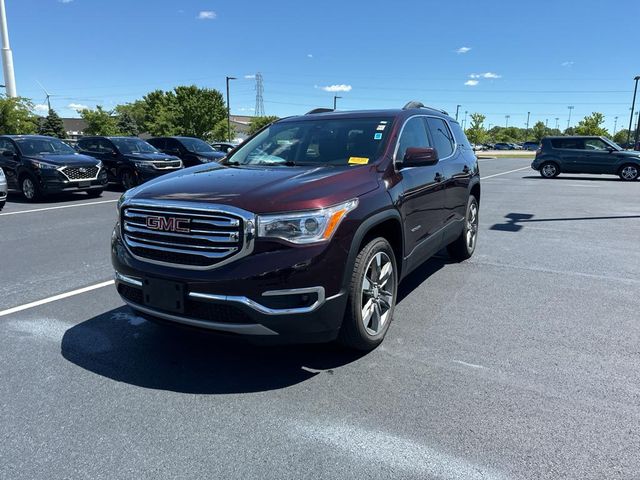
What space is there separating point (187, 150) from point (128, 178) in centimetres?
319

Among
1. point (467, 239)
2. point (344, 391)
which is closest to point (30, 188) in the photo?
point (467, 239)

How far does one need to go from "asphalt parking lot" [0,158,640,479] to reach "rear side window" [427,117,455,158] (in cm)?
148

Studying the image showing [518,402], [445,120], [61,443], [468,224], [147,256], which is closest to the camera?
[61,443]

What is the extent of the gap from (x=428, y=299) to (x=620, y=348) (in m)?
1.68

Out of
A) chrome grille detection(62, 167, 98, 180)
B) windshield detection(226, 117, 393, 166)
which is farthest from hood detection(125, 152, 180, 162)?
windshield detection(226, 117, 393, 166)

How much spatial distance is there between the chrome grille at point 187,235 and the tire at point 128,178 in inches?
484

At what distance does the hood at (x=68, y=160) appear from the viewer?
487 inches

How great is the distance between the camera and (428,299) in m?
4.81

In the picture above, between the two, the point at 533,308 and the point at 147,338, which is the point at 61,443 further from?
the point at 533,308

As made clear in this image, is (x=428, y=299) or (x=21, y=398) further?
(x=428, y=299)

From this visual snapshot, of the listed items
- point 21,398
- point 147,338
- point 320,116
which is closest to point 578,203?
point 320,116

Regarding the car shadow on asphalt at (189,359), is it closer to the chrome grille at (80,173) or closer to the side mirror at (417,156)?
the side mirror at (417,156)

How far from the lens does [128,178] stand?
1491 centimetres

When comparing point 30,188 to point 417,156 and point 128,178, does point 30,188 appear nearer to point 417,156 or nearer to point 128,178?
point 128,178
